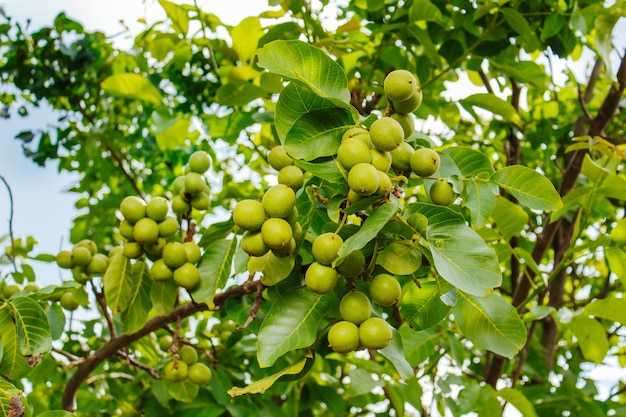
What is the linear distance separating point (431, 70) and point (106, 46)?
5.75 feet

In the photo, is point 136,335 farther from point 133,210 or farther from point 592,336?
point 592,336

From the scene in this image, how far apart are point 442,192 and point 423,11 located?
2.91 ft

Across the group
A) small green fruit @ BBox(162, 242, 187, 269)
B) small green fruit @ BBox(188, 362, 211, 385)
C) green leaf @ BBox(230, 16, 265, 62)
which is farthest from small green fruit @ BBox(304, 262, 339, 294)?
green leaf @ BBox(230, 16, 265, 62)

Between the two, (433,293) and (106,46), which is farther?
(106,46)

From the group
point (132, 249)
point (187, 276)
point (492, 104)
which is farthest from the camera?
point (492, 104)

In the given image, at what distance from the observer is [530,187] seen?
4.19 feet

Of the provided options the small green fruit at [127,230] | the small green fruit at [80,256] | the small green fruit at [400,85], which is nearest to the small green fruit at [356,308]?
the small green fruit at [400,85]

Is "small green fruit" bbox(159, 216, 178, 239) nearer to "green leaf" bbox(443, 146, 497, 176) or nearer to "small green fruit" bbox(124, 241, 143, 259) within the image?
"small green fruit" bbox(124, 241, 143, 259)

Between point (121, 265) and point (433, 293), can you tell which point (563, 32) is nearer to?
point (433, 293)

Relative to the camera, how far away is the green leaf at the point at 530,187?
1.26 meters

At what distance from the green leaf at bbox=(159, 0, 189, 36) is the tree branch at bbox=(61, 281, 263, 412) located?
103 centimetres

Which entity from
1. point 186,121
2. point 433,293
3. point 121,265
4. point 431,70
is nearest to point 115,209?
point 186,121

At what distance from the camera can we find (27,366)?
135 centimetres

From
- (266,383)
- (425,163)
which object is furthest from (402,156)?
(266,383)
